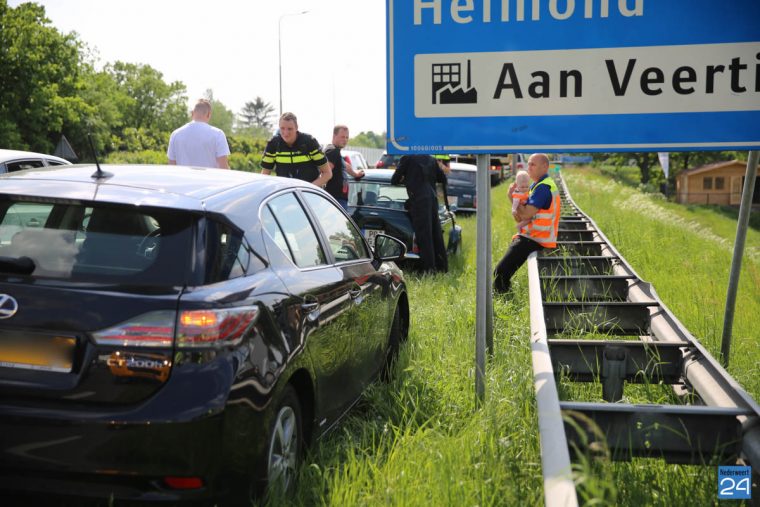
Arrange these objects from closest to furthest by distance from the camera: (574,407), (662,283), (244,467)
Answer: (244,467)
(574,407)
(662,283)

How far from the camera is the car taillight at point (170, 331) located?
3.23m

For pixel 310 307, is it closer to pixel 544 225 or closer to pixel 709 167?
pixel 544 225

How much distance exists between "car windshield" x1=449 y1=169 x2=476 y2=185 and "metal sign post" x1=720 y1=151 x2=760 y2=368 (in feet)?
62.2

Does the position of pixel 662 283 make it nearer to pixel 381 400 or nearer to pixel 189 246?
pixel 381 400

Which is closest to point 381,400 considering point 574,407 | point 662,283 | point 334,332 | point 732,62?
point 334,332

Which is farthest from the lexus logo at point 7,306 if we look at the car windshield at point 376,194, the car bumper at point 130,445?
the car windshield at point 376,194

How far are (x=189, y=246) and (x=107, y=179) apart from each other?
28.2 inches

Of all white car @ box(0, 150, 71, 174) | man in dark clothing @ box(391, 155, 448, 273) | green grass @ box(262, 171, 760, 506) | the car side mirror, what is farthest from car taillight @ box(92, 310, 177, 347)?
man in dark clothing @ box(391, 155, 448, 273)

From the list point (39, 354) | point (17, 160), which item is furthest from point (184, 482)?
point (17, 160)

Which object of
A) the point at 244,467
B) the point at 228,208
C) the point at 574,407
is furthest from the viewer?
the point at 574,407

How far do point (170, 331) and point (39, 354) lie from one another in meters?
0.52

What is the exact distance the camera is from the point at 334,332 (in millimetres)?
4512

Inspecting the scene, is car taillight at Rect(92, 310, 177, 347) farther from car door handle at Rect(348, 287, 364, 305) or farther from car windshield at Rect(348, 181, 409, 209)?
car windshield at Rect(348, 181, 409, 209)

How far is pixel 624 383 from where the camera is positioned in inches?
230
